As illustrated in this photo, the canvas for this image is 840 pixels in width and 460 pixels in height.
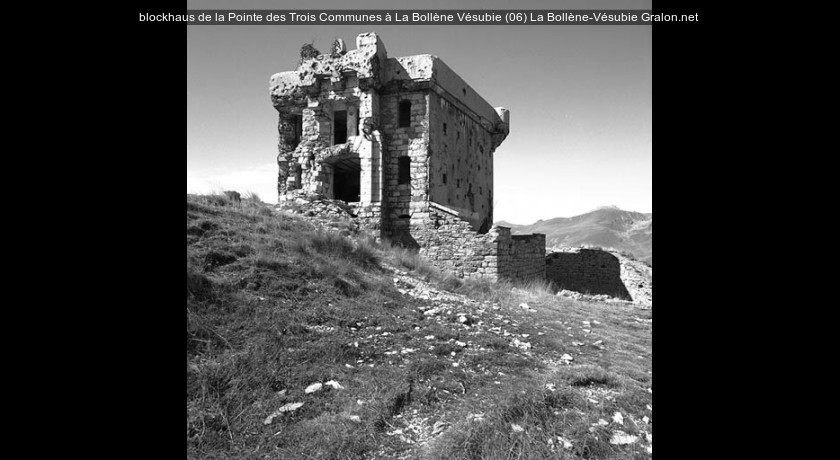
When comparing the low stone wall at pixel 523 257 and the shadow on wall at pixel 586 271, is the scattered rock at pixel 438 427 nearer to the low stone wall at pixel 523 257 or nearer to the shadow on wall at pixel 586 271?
the low stone wall at pixel 523 257

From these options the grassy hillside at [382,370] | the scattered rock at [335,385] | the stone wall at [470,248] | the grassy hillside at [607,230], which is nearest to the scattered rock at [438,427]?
the grassy hillside at [382,370]

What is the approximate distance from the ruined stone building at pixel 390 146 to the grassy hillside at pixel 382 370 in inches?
190

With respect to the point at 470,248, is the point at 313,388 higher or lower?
lower

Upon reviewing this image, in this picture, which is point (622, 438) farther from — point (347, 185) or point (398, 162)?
point (347, 185)

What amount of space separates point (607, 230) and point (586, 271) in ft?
116

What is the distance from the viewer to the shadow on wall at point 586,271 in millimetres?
15422

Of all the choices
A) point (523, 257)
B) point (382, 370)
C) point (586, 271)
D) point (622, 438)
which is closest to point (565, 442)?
point (622, 438)

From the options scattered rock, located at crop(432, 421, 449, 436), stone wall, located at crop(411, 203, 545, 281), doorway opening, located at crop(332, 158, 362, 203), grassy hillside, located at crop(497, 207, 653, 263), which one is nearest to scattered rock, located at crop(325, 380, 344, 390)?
scattered rock, located at crop(432, 421, 449, 436)

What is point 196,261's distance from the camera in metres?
5.30

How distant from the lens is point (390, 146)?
12.3 metres

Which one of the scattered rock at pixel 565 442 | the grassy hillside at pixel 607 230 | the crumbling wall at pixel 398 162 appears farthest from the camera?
Result: the grassy hillside at pixel 607 230
